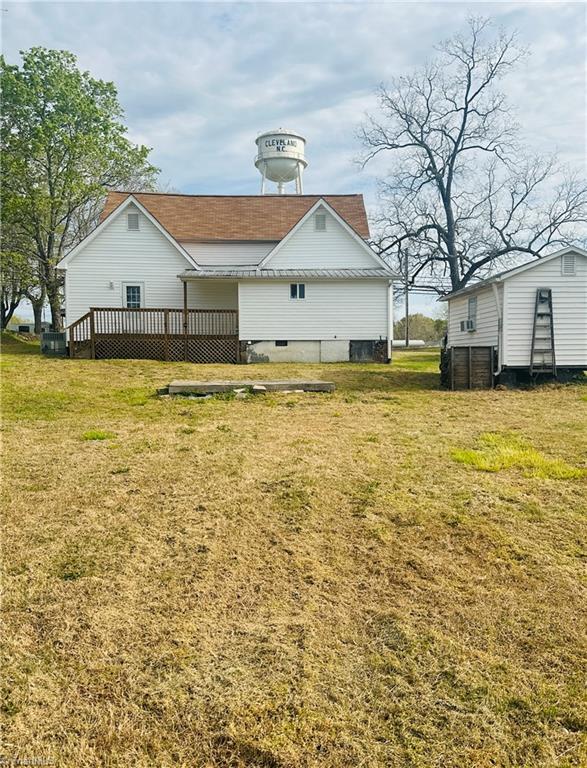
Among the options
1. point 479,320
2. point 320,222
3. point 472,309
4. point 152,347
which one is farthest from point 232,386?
point 320,222

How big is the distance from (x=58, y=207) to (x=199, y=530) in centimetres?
2858

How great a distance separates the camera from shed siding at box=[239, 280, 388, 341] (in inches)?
797

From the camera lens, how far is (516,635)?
2.89 m

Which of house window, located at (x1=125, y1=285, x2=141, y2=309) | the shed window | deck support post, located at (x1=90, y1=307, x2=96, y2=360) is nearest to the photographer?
the shed window

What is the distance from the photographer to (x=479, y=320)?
15836mm

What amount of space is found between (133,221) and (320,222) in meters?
7.38

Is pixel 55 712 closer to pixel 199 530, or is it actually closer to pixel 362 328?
pixel 199 530

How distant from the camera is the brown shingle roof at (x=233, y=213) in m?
23.8

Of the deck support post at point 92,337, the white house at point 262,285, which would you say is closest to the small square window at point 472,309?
the white house at point 262,285

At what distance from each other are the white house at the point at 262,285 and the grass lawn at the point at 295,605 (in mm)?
13647

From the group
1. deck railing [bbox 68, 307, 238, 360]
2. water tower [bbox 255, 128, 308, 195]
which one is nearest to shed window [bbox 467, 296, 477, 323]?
deck railing [bbox 68, 307, 238, 360]

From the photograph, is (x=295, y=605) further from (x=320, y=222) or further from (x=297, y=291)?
(x=320, y=222)

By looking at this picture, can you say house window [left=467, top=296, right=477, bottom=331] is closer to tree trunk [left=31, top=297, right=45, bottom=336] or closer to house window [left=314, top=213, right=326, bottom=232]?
house window [left=314, top=213, right=326, bottom=232]

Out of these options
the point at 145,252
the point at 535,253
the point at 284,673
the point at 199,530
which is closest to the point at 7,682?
the point at 284,673
